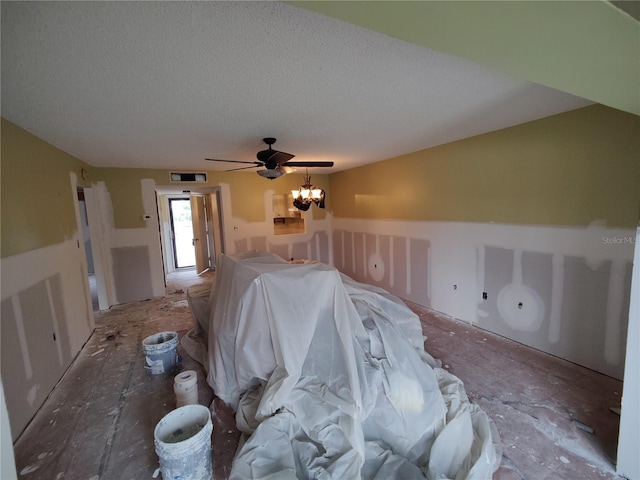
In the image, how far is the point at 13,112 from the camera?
216cm

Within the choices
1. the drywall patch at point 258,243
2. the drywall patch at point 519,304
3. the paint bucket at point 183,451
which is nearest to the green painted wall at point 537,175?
the drywall patch at point 519,304

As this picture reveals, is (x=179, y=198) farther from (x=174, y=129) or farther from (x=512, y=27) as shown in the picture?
(x=512, y=27)

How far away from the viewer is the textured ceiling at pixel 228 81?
1256 millimetres

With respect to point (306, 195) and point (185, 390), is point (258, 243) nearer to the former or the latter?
point (306, 195)

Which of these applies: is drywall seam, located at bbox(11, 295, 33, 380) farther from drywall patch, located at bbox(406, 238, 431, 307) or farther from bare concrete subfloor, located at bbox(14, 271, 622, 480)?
drywall patch, located at bbox(406, 238, 431, 307)

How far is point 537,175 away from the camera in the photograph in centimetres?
288

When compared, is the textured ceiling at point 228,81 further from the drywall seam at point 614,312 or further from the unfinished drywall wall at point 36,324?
the drywall seam at point 614,312

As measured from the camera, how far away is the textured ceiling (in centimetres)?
126

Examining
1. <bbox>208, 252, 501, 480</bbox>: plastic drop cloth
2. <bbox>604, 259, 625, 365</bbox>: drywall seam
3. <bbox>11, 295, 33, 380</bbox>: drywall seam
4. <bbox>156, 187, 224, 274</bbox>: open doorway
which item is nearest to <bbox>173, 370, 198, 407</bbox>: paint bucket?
<bbox>208, 252, 501, 480</bbox>: plastic drop cloth

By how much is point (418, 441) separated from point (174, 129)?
325 cm

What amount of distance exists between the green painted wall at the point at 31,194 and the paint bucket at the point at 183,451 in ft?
5.67

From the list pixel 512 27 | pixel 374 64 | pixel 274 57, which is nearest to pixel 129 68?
pixel 274 57

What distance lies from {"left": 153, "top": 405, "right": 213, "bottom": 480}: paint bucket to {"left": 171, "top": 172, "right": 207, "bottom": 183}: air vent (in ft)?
14.2

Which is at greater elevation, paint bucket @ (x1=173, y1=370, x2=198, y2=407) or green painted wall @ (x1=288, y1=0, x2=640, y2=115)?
green painted wall @ (x1=288, y1=0, x2=640, y2=115)
